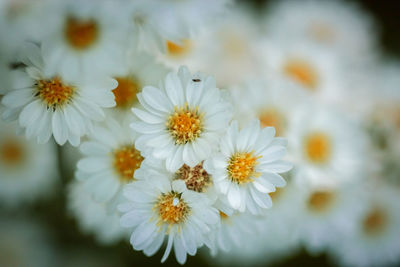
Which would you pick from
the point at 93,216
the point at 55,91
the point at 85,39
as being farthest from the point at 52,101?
the point at 93,216

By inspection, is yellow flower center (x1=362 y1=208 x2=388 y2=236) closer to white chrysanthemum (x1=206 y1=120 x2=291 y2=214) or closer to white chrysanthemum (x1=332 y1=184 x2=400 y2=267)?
white chrysanthemum (x1=332 y1=184 x2=400 y2=267)

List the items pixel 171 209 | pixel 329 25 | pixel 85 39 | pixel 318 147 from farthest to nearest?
1. pixel 329 25
2. pixel 318 147
3. pixel 85 39
4. pixel 171 209

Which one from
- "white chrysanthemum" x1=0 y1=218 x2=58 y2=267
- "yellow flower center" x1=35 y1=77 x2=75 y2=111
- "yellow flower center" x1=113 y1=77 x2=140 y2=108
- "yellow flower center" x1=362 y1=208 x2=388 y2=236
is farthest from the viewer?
"yellow flower center" x1=362 y1=208 x2=388 y2=236

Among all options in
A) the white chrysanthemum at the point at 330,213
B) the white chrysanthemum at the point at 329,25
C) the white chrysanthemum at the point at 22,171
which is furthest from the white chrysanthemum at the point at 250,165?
the white chrysanthemum at the point at 329,25

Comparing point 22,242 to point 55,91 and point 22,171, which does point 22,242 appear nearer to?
point 22,171

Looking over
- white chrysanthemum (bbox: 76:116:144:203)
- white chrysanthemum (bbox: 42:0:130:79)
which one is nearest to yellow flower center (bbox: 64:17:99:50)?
white chrysanthemum (bbox: 42:0:130:79)

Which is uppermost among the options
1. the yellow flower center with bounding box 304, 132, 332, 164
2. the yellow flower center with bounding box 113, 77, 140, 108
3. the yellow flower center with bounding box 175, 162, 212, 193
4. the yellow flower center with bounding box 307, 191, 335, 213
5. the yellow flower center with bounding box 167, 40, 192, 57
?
the yellow flower center with bounding box 167, 40, 192, 57
